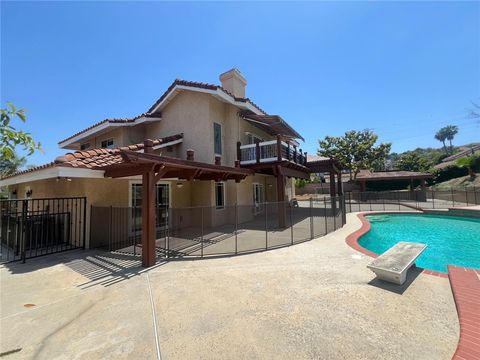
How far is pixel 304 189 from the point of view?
43.8 meters

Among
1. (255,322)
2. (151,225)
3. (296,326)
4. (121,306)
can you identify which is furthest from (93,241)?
(296,326)

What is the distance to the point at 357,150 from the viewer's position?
36250 millimetres

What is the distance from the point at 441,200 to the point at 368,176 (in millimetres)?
9019

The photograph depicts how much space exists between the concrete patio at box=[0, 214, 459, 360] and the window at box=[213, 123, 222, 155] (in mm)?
7950

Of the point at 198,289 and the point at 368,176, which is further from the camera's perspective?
the point at 368,176

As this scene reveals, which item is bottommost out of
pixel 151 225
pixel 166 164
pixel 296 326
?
pixel 296 326

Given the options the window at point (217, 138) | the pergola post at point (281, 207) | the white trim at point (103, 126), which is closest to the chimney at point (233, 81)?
the window at point (217, 138)

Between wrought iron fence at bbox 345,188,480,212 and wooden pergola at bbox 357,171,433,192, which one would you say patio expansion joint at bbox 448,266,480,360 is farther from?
wooden pergola at bbox 357,171,433,192

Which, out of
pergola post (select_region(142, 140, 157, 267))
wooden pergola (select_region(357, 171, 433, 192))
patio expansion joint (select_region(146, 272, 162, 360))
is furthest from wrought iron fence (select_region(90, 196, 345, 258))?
wooden pergola (select_region(357, 171, 433, 192))

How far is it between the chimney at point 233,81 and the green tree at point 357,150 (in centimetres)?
2517

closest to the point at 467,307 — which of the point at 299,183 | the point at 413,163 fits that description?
the point at 299,183

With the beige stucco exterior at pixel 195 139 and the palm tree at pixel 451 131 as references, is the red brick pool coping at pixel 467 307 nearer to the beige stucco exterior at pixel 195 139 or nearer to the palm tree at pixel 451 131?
the beige stucco exterior at pixel 195 139

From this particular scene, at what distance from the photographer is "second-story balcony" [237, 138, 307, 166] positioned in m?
12.6

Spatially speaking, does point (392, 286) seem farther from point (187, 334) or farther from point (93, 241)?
point (93, 241)
